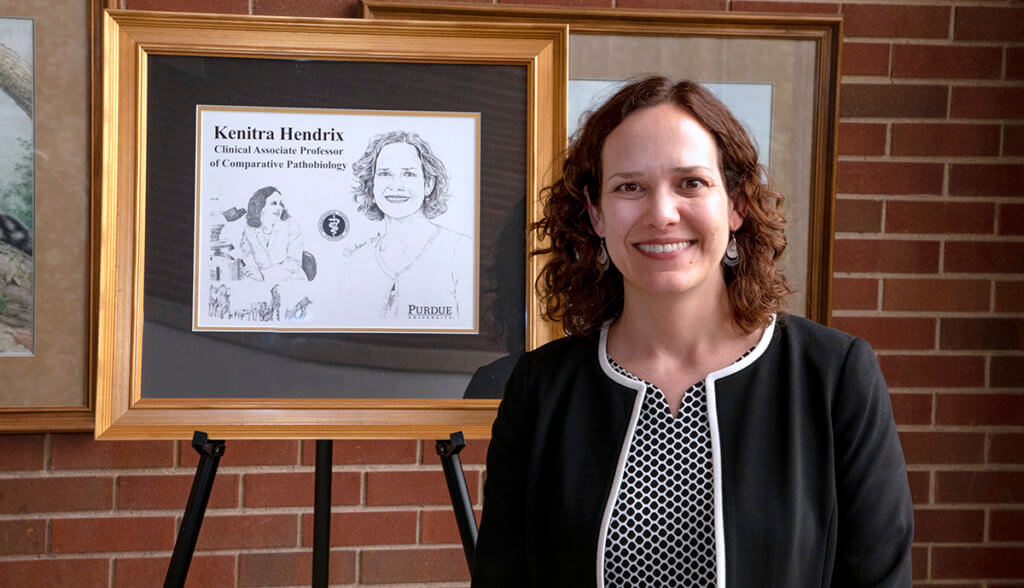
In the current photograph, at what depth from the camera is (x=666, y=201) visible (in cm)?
114

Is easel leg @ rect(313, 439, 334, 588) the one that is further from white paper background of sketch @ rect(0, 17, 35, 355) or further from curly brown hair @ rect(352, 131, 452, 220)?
white paper background of sketch @ rect(0, 17, 35, 355)

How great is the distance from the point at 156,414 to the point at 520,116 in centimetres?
77

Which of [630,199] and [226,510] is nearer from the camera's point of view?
[630,199]

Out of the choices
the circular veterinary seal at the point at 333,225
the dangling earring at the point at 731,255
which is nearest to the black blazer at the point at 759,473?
the dangling earring at the point at 731,255

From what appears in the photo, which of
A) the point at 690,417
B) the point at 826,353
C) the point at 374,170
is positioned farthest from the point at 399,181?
the point at 826,353

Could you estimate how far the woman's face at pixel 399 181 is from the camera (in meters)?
1.43

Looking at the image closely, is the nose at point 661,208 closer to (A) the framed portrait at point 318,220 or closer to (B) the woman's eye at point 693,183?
(B) the woman's eye at point 693,183

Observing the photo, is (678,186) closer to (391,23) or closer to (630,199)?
(630,199)

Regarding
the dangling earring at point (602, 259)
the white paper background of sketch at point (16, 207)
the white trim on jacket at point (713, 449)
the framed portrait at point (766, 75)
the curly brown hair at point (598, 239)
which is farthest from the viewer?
the framed portrait at point (766, 75)

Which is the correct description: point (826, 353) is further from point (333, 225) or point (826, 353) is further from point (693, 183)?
point (333, 225)

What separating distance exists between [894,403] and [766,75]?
0.82m

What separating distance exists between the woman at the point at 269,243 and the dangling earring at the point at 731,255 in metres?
0.68

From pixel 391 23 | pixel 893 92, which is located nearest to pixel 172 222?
pixel 391 23

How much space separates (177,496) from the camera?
1.89 m
